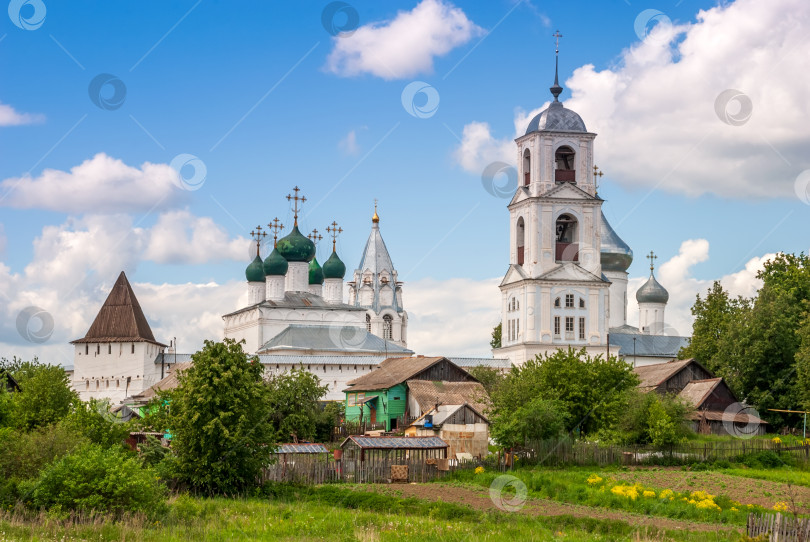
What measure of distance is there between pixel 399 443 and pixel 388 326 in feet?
164

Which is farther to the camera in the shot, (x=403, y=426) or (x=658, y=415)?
(x=403, y=426)

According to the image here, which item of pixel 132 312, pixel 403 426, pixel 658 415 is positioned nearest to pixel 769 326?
pixel 658 415

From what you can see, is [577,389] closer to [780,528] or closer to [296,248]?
[780,528]

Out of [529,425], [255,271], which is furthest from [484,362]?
[529,425]

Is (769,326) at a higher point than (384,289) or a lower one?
lower

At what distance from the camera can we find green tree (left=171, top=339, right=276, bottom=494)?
3158 centimetres

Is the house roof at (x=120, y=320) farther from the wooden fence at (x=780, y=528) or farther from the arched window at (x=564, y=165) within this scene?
the wooden fence at (x=780, y=528)

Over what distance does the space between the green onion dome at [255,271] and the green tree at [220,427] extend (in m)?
52.8

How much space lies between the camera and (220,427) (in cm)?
Answer: 3155

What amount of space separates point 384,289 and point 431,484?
53.2m

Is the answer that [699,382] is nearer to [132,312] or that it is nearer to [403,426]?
[403,426]

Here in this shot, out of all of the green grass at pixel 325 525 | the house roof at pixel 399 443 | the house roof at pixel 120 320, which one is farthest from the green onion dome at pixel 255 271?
the green grass at pixel 325 525

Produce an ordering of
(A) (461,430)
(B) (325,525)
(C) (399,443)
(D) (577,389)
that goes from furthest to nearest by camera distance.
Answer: (D) (577,389), (A) (461,430), (C) (399,443), (B) (325,525)

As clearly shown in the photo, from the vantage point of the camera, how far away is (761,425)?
53125 mm
